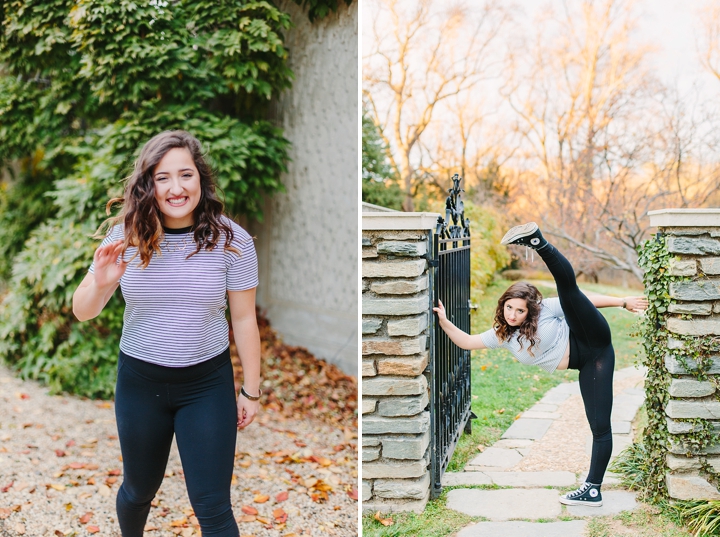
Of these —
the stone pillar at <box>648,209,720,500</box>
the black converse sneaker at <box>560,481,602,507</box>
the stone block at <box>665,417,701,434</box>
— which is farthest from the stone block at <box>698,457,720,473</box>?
the black converse sneaker at <box>560,481,602,507</box>

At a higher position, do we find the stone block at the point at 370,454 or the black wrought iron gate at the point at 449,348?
the black wrought iron gate at the point at 449,348

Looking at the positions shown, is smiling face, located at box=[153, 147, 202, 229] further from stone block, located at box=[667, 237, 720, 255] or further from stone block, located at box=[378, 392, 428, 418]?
stone block, located at box=[667, 237, 720, 255]

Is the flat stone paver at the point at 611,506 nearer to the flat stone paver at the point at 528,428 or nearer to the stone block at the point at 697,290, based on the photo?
A: the flat stone paver at the point at 528,428

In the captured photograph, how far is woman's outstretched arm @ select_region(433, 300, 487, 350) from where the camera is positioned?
7.22ft

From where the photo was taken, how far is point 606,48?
99.7 inches

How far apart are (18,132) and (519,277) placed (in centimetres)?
377

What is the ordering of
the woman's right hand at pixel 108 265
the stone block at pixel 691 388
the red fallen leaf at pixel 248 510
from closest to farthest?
1. the woman's right hand at pixel 108 265
2. the stone block at pixel 691 388
3. the red fallen leaf at pixel 248 510

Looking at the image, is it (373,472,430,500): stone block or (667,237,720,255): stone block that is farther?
(373,472,430,500): stone block

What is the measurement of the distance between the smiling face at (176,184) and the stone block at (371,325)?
0.70m

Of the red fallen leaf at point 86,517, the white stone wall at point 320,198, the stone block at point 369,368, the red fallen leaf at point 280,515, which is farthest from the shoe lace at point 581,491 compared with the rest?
the white stone wall at point 320,198

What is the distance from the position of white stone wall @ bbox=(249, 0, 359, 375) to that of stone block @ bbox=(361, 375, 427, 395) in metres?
1.97

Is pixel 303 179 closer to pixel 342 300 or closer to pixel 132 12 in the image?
pixel 342 300

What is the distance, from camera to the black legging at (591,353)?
1.98m

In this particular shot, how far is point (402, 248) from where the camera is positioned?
6.81ft
